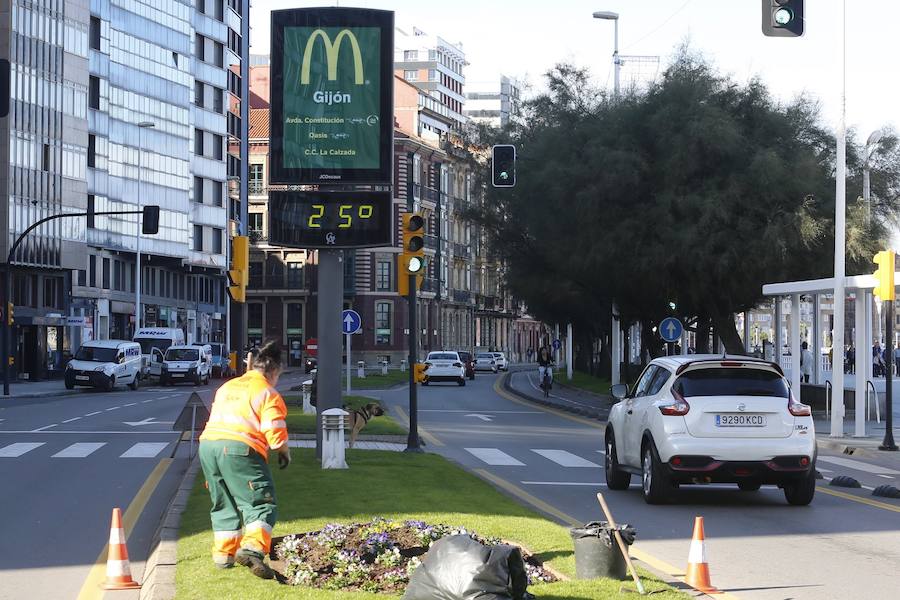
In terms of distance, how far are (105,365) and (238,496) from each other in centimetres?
5040

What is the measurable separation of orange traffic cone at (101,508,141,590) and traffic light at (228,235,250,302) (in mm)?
13656

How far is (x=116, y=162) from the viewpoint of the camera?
82.1 metres

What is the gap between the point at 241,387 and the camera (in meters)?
10.2

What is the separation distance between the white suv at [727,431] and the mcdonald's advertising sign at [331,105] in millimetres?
5865

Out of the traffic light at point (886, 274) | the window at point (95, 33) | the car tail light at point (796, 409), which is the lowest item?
the car tail light at point (796, 409)

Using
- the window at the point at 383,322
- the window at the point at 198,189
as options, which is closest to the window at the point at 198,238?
the window at the point at 198,189

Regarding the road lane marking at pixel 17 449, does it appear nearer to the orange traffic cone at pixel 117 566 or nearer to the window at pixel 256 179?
the orange traffic cone at pixel 117 566

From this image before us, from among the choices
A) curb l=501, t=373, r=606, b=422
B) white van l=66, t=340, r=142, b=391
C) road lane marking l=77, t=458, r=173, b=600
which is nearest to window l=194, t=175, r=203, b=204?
white van l=66, t=340, r=142, b=391

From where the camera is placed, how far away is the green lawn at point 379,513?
365 inches

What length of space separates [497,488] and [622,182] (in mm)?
25896

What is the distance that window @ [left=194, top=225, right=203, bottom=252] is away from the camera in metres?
94.4

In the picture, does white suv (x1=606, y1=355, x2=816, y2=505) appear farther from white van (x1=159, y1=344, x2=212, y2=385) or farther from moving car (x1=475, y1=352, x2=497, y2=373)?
moving car (x1=475, y1=352, x2=497, y2=373)

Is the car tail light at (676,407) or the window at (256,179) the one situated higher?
the window at (256,179)

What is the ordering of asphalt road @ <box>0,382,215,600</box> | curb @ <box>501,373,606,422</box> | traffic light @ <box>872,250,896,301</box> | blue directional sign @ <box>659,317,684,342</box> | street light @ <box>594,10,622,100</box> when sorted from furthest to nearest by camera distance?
1. street light @ <box>594,10,622,100</box>
2. blue directional sign @ <box>659,317,684,342</box>
3. curb @ <box>501,373,606,422</box>
4. traffic light @ <box>872,250,896,301</box>
5. asphalt road @ <box>0,382,215,600</box>
